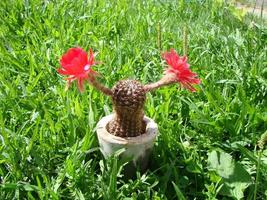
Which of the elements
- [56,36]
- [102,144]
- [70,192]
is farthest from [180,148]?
[56,36]

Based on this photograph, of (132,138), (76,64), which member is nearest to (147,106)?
(132,138)

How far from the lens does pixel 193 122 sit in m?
2.08

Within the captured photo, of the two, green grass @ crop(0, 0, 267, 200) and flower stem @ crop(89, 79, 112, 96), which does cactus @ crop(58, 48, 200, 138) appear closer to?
flower stem @ crop(89, 79, 112, 96)

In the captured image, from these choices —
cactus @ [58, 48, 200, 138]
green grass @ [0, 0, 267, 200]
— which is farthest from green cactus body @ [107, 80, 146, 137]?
green grass @ [0, 0, 267, 200]

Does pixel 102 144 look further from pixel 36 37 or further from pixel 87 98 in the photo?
pixel 36 37

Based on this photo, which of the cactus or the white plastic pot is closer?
the cactus

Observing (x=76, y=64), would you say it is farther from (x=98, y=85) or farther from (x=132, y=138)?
(x=132, y=138)

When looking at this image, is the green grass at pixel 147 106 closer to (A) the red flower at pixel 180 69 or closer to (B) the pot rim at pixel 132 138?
(B) the pot rim at pixel 132 138

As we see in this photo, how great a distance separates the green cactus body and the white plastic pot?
3 centimetres

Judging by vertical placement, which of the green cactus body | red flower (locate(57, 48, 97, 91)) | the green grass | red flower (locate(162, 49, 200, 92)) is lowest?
the green grass

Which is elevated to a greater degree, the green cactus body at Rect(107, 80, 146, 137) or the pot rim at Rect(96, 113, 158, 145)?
the green cactus body at Rect(107, 80, 146, 137)

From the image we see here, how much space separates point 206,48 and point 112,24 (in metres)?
0.65

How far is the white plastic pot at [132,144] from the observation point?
1696mm

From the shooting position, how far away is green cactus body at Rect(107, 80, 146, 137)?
1640mm
